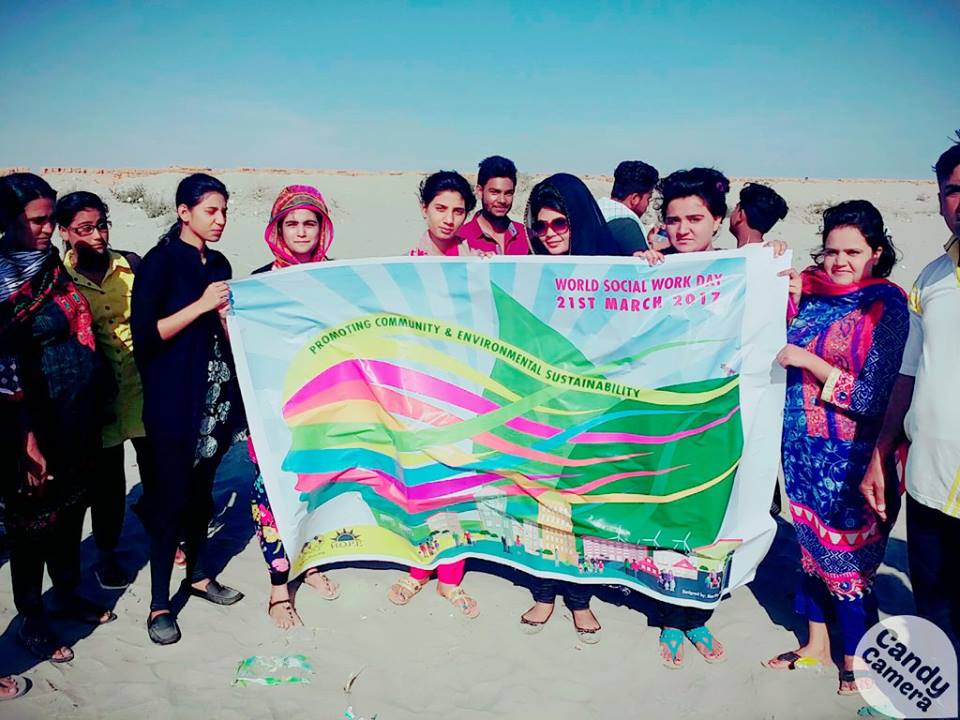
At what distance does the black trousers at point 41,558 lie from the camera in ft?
9.98

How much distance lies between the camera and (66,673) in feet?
10.1

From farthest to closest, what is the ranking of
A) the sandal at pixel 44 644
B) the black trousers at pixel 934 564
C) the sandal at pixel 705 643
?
1. the sandal at pixel 705 643
2. the sandal at pixel 44 644
3. the black trousers at pixel 934 564

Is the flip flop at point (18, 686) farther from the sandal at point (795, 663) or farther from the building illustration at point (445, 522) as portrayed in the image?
the sandal at point (795, 663)

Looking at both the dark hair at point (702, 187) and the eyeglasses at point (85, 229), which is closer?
the dark hair at point (702, 187)

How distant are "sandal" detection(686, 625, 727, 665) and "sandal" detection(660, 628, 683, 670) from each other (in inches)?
3.2

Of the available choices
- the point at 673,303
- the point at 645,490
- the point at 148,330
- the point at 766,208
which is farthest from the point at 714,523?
the point at 148,330

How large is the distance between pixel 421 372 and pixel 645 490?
1.28 metres

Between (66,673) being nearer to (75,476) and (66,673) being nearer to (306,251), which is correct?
(75,476)

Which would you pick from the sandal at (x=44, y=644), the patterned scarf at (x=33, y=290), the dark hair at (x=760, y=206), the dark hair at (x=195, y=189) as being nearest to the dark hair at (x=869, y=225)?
the dark hair at (x=760, y=206)

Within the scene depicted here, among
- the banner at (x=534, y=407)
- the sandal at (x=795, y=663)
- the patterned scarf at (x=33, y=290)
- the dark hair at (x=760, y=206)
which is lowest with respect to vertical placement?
the sandal at (x=795, y=663)

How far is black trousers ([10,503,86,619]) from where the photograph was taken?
3.04 m

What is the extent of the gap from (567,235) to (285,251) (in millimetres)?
1527

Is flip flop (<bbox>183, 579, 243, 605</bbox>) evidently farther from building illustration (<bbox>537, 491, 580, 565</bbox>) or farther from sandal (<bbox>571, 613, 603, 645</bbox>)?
sandal (<bbox>571, 613, 603, 645</bbox>)

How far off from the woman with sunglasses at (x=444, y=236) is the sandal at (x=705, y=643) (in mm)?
1184
